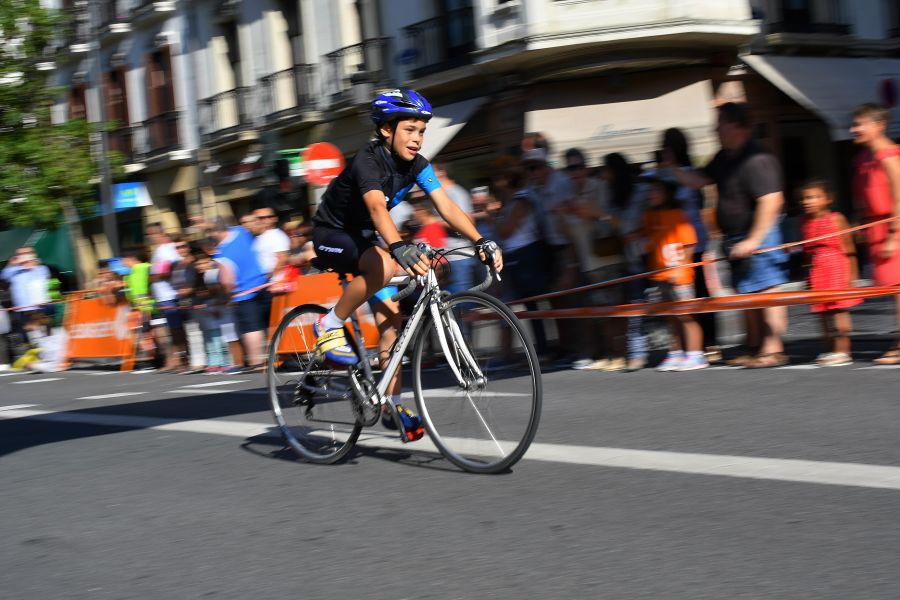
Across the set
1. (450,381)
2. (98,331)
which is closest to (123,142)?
(98,331)

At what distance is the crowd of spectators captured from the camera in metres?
9.08

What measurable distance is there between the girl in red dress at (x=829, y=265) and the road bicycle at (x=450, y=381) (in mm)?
3976

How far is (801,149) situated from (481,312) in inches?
762

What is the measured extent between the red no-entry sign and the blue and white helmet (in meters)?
9.67

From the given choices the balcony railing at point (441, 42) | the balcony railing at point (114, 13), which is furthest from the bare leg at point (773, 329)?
the balcony railing at point (114, 13)

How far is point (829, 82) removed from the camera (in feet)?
71.6

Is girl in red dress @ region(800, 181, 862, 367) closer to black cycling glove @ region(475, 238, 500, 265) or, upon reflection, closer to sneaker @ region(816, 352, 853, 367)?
sneaker @ region(816, 352, 853, 367)

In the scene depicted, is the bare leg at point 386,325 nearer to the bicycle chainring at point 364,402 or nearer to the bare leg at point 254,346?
the bicycle chainring at point 364,402

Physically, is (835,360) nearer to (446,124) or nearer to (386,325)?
(386,325)

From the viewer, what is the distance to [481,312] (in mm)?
5387

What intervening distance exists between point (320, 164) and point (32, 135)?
18.5 metres

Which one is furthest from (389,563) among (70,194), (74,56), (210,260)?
(74,56)

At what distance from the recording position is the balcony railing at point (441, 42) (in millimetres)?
23047

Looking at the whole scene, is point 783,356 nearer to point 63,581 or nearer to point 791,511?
point 791,511
